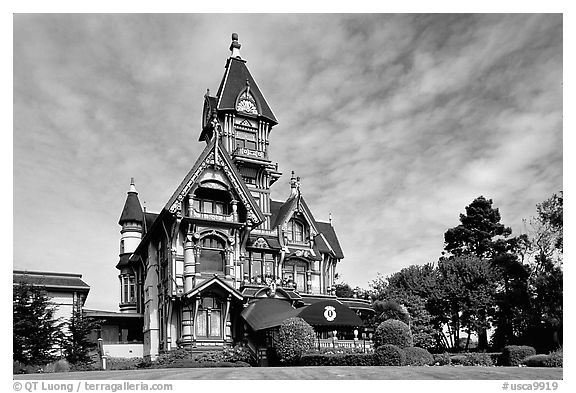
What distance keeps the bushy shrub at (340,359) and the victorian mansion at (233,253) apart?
3.37 meters

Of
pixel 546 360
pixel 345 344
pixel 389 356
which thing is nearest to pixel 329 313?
pixel 345 344

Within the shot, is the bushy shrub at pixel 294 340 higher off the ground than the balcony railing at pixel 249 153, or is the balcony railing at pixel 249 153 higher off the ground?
the balcony railing at pixel 249 153

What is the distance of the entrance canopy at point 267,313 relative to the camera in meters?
28.0

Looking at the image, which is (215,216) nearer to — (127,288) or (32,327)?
(32,327)

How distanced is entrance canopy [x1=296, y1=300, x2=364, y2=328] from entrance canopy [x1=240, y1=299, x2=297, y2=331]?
66 cm

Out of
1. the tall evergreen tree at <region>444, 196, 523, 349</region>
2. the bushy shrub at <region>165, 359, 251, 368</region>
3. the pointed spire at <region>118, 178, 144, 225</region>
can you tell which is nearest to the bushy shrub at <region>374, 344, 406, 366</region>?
the bushy shrub at <region>165, 359, 251, 368</region>

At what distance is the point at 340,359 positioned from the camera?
23250 millimetres

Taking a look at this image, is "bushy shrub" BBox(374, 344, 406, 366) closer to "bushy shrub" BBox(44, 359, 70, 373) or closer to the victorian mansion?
the victorian mansion

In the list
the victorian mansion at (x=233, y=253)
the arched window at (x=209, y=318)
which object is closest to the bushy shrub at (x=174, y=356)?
the victorian mansion at (x=233, y=253)

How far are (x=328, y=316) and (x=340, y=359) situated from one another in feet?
16.7

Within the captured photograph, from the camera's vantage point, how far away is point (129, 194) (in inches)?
1695

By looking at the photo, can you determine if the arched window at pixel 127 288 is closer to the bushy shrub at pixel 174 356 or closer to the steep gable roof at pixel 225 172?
the bushy shrub at pixel 174 356

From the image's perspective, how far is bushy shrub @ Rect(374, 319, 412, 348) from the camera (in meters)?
25.0
